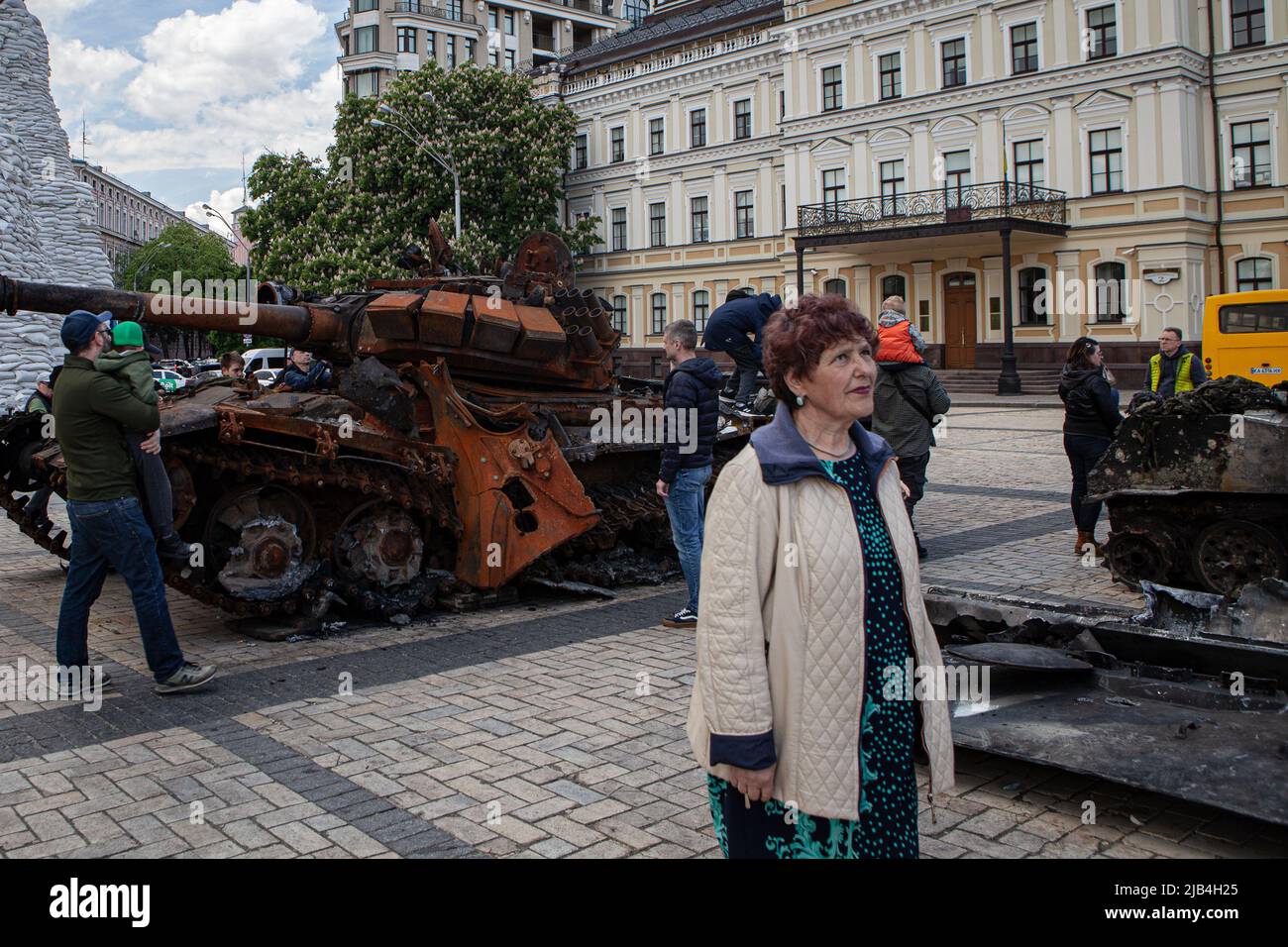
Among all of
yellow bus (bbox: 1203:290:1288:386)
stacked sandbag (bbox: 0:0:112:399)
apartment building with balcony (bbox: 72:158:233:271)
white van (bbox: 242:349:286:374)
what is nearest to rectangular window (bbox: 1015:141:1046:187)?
yellow bus (bbox: 1203:290:1288:386)

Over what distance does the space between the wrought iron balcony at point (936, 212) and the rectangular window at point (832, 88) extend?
392cm

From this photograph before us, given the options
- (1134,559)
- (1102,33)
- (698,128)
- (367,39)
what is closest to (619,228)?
(698,128)

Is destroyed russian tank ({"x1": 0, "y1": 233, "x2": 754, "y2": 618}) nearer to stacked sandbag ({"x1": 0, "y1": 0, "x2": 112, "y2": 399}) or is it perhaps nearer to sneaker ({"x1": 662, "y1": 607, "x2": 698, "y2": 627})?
sneaker ({"x1": 662, "y1": 607, "x2": 698, "y2": 627})

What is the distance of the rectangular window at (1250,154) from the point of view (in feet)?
114

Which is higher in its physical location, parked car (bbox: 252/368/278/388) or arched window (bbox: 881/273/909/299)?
arched window (bbox: 881/273/909/299)

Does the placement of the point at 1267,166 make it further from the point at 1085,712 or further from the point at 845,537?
the point at 845,537

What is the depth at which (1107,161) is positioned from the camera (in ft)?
119

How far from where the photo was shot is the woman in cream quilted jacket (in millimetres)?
2945

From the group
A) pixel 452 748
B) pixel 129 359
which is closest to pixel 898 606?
pixel 452 748

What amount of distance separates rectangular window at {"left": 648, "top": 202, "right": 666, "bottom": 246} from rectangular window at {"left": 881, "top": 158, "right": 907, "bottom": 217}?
460 inches

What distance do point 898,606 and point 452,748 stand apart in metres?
3.11

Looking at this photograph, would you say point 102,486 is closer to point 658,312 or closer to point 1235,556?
point 1235,556

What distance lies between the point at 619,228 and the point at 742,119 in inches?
308

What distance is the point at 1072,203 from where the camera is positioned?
37156mm
